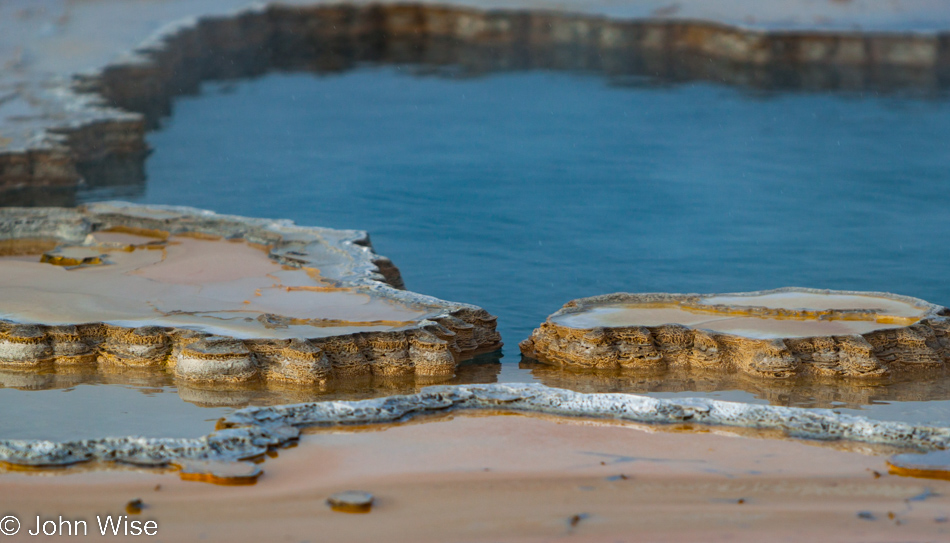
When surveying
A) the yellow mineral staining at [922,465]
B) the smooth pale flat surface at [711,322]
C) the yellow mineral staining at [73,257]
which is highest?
the yellow mineral staining at [73,257]

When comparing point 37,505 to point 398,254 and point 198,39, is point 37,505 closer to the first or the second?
point 398,254

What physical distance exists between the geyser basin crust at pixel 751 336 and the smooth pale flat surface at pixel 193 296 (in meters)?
0.64

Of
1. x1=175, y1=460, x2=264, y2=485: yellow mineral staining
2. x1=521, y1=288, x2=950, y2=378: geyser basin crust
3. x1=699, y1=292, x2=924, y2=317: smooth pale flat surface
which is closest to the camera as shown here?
x1=175, y1=460, x2=264, y2=485: yellow mineral staining

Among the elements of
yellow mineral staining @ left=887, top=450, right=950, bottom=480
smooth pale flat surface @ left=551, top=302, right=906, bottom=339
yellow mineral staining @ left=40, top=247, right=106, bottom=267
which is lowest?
yellow mineral staining @ left=887, top=450, right=950, bottom=480

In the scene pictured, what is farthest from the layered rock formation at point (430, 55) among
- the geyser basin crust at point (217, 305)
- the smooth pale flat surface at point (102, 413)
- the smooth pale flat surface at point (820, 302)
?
the smooth pale flat surface at point (820, 302)

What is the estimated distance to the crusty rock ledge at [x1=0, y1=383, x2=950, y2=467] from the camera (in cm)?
296

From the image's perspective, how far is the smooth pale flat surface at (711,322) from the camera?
4055mm

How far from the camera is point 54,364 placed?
3.86m

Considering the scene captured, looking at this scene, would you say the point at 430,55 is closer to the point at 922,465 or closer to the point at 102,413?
the point at 102,413

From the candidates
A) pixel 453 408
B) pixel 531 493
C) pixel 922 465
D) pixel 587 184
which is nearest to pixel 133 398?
pixel 453 408

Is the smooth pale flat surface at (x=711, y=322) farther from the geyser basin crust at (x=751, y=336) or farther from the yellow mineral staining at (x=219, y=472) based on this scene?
the yellow mineral staining at (x=219, y=472)

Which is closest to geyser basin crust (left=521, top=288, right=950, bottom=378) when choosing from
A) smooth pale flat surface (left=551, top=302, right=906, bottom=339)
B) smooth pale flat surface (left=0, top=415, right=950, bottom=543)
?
smooth pale flat surface (left=551, top=302, right=906, bottom=339)

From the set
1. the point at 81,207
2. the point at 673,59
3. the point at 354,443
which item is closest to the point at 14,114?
the point at 81,207

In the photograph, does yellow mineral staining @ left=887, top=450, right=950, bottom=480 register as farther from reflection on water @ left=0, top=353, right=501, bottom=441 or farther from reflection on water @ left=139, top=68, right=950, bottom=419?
reflection on water @ left=0, top=353, right=501, bottom=441
